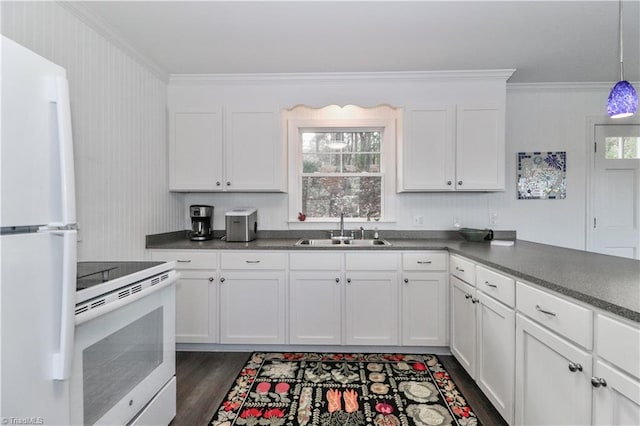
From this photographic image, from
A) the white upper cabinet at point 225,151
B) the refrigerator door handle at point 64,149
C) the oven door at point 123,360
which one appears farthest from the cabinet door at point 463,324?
the refrigerator door handle at point 64,149

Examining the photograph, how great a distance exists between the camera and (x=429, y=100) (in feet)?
9.04

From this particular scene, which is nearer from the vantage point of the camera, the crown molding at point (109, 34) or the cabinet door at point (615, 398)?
the cabinet door at point (615, 398)

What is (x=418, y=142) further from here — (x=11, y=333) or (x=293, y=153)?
(x=11, y=333)

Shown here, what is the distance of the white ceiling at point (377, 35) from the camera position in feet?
6.08

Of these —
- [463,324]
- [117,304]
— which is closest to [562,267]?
[463,324]

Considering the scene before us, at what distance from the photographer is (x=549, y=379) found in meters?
1.30

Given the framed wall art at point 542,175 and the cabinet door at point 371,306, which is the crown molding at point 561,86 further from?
the cabinet door at point 371,306

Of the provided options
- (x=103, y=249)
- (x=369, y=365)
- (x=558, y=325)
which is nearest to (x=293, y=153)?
(x=103, y=249)

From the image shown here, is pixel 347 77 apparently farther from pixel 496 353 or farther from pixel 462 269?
pixel 496 353

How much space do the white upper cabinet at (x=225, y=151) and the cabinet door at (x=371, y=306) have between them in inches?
43.6

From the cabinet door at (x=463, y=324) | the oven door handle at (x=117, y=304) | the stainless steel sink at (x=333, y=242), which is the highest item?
the stainless steel sink at (x=333, y=242)

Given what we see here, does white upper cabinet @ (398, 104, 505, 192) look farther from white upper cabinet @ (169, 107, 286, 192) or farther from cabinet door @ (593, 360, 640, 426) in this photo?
cabinet door @ (593, 360, 640, 426)

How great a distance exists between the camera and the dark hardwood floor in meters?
1.79

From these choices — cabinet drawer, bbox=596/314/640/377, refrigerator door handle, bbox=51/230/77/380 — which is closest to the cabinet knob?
cabinet drawer, bbox=596/314/640/377
